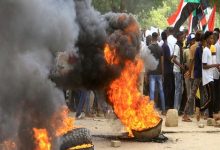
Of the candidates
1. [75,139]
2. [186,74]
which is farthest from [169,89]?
[75,139]

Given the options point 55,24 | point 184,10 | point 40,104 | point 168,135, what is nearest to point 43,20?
point 55,24

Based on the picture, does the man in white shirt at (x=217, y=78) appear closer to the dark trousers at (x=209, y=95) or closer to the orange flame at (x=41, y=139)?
the dark trousers at (x=209, y=95)

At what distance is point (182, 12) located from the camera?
1853 centimetres

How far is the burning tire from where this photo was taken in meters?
6.38

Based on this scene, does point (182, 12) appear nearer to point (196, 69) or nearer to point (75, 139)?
point (196, 69)

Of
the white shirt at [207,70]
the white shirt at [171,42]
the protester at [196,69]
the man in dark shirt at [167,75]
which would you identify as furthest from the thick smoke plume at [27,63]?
the white shirt at [171,42]

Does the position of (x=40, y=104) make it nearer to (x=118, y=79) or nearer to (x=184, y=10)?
(x=118, y=79)

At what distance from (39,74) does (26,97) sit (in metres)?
0.26

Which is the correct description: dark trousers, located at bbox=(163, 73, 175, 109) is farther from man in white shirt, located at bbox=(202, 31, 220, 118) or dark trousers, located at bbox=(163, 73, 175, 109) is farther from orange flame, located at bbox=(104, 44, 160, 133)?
orange flame, located at bbox=(104, 44, 160, 133)

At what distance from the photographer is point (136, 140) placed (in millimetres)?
9023

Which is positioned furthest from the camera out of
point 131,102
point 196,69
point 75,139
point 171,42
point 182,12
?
point 182,12

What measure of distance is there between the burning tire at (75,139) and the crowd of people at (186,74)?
17.8 ft

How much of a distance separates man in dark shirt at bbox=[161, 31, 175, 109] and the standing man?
0.12 m

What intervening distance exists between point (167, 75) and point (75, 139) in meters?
7.44
